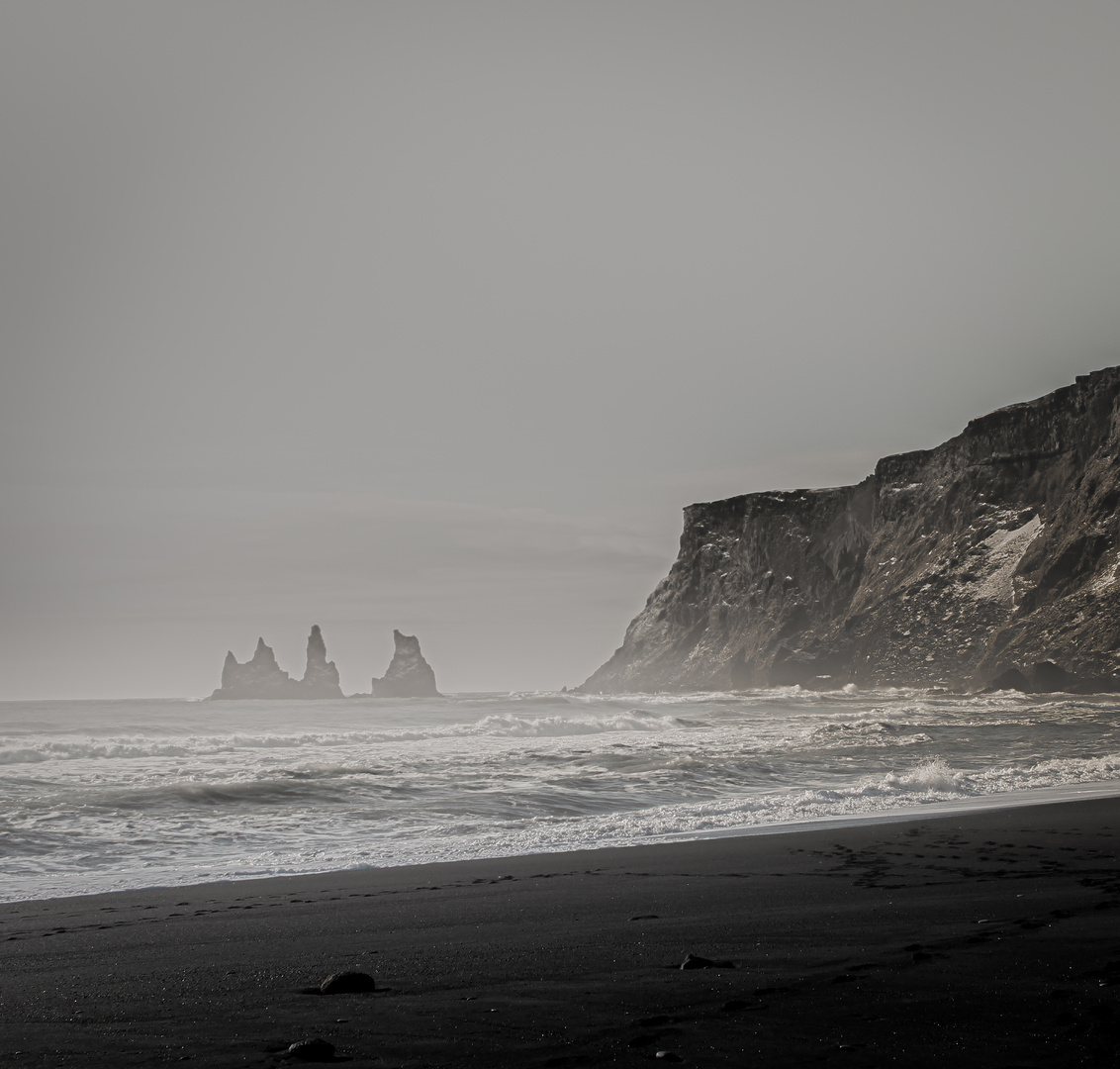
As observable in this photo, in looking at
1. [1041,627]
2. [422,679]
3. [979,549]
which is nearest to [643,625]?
[422,679]

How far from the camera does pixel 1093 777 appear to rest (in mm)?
15633

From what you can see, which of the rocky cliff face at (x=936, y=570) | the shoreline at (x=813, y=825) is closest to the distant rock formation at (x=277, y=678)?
the rocky cliff face at (x=936, y=570)

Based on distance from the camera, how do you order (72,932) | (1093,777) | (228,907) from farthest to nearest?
(1093,777), (228,907), (72,932)

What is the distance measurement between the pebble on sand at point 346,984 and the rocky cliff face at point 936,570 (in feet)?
227

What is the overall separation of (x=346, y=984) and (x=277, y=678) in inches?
6852

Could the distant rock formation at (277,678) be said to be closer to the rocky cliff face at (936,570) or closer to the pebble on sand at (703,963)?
the rocky cliff face at (936,570)

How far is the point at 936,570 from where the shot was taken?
90.0 m

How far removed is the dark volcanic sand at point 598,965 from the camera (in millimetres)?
3043

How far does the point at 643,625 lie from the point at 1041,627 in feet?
308

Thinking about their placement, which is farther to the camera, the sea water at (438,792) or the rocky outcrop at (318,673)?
the rocky outcrop at (318,673)

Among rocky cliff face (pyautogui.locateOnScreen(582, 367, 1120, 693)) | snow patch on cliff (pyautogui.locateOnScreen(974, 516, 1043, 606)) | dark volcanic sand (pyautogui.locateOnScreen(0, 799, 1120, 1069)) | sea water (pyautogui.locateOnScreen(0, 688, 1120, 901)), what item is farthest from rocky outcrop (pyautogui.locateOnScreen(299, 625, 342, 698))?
dark volcanic sand (pyautogui.locateOnScreen(0, 799, 1120, 1069))

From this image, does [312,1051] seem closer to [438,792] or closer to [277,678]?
[438,792]

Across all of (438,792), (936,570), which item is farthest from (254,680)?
(438,792)

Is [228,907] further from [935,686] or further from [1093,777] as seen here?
[935,686]
